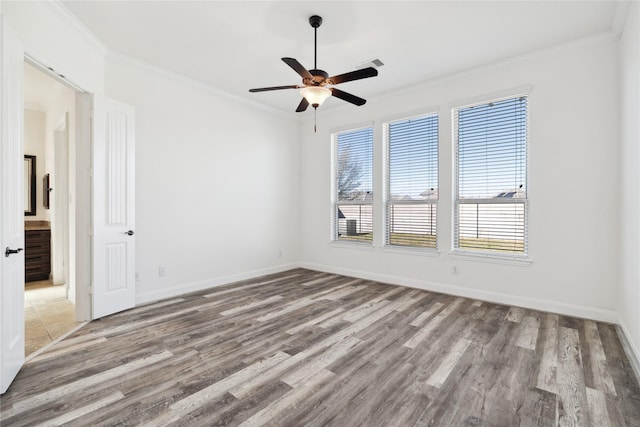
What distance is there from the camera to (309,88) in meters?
2.96

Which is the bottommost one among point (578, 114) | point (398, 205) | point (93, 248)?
point (93, 248)

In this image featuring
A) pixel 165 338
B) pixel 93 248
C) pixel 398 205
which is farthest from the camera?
pixel 398 205

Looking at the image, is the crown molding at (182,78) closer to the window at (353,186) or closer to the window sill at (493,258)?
the window at (353,186)

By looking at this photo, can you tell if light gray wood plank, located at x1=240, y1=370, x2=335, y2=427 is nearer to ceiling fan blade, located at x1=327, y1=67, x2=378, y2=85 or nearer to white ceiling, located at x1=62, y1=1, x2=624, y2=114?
ceiling fan blade, located at x1=327, y1=67, x2=378, y2=85

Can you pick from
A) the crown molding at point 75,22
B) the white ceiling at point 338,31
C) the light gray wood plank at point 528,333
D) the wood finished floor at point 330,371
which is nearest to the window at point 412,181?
the white ceiling at point 338,31

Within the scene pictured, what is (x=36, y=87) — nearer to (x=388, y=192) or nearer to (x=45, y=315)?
(x=45, y=315)

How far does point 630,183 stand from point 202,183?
4.98m

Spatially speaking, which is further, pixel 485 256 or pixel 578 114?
pixel 485 256

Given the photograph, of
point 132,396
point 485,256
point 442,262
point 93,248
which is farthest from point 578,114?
point 93,248

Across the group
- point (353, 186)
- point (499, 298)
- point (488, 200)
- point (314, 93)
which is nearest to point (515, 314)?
point (499, 298)

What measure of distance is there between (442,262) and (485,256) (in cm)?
59

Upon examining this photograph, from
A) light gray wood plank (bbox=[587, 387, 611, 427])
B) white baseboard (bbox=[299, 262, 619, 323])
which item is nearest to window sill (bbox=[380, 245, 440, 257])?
white baseboard (bbox=[299, 262, 619, 323])

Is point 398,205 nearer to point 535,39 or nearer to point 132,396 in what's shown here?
point 535,39

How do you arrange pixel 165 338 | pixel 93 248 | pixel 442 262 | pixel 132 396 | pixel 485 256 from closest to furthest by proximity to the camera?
pixel 132 396 < pixel 165 338 < pixel 93 248 < pixel 485 256 < pixel 442 262
